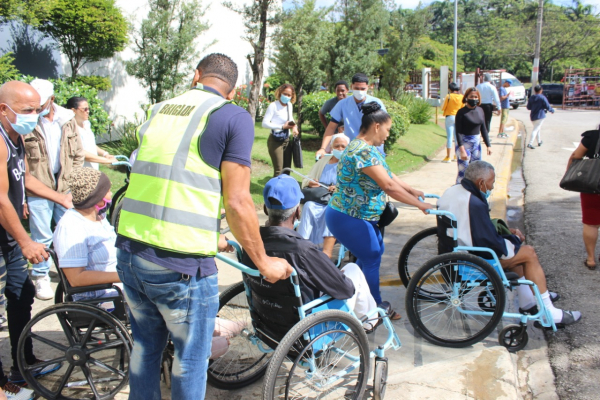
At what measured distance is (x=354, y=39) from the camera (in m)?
16.0

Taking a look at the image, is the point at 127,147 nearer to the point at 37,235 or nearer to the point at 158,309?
the point at 37,235

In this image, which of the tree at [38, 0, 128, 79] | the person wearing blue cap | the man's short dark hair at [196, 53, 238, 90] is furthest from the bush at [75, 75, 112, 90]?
the man's short dark hair at [196, 53, 238, 90]

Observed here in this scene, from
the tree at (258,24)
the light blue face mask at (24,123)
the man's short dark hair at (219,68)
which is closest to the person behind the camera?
the man's short dark hair at (219,68)

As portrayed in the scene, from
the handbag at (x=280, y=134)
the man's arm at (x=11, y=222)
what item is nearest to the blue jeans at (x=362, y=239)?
the man's arm at (x=11, y=222)

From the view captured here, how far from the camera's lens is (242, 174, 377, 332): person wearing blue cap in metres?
2.73

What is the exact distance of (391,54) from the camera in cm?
1928

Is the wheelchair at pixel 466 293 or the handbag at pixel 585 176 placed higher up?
the handbag at pixel 585 176

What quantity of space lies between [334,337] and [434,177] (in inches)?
309

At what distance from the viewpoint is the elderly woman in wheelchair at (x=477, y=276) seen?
357 cm

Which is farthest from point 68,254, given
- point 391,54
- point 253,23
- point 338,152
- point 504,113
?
point 391,54

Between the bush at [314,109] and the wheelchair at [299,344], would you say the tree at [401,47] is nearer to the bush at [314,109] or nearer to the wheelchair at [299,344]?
the bush at [314,109]

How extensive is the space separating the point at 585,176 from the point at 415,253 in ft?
5.84

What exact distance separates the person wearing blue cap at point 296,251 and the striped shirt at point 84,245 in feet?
2.98

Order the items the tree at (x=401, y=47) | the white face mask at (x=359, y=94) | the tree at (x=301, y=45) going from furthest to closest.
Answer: the tree at (x=401, y=47) → the tree at (x=301, y=45) → the white face mask at (x=359, y=94)
